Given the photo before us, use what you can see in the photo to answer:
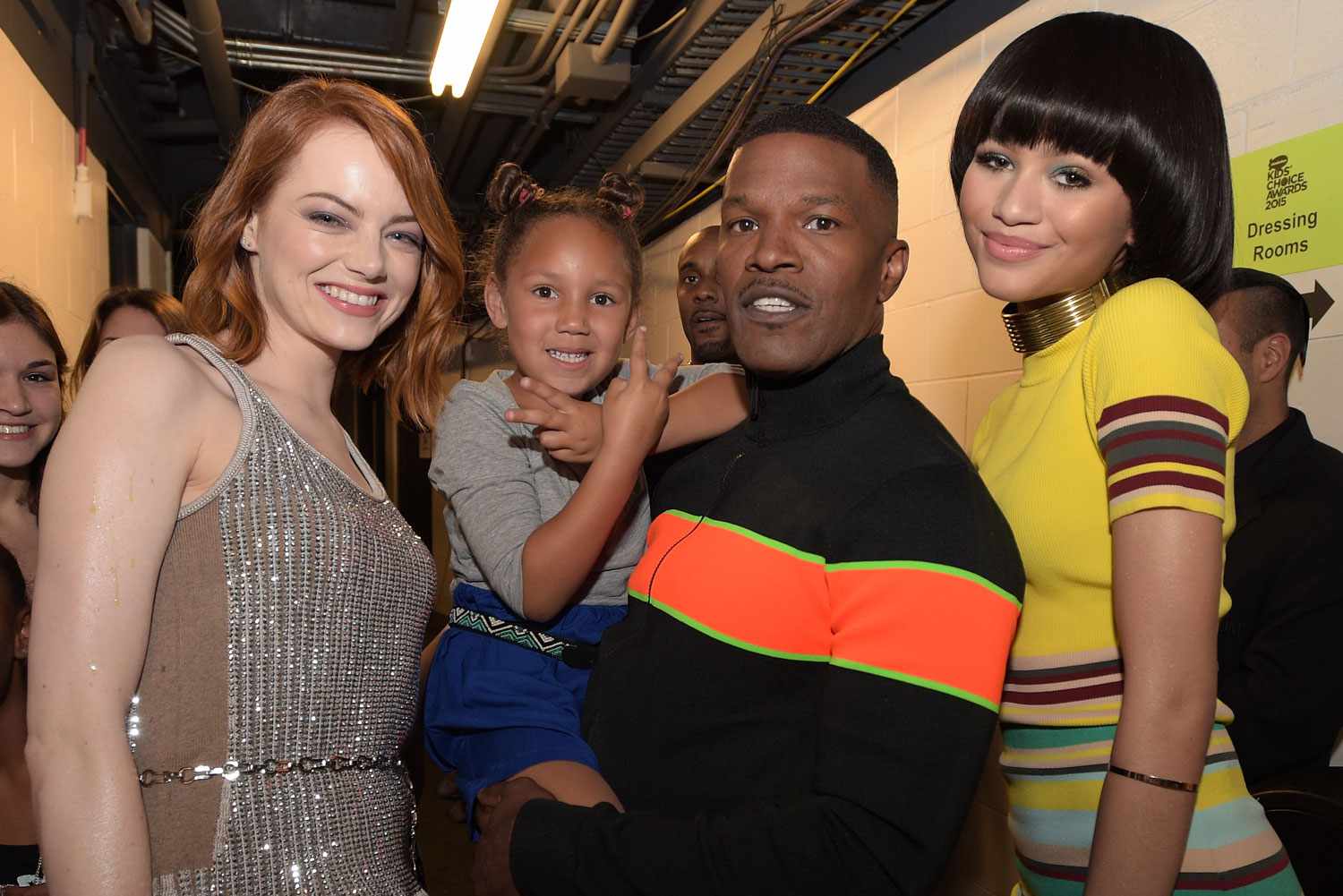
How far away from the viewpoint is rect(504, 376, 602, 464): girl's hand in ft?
5.00

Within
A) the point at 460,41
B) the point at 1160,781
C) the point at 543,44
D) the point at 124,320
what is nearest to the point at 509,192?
the point at 1160,781

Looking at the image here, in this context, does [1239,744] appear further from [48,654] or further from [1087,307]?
[48,654]

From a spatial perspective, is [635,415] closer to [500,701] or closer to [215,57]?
[500,701]

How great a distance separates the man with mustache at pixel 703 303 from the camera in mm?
3150

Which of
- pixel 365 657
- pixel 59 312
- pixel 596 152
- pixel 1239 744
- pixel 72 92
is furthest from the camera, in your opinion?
pixel 596 152

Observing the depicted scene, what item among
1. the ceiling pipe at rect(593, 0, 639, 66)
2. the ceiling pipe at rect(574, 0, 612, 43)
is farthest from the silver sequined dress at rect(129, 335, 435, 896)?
the ceiling pipe at rect(574, 0, 612, 43)

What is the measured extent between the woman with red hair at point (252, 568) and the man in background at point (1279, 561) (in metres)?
1.91

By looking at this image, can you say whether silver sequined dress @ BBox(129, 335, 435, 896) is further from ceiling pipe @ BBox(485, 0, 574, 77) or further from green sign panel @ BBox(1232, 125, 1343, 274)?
ceiling pipe @ BBox(485, 0, 574, 77)

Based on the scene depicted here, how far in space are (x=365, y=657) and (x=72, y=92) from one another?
14.3 feet

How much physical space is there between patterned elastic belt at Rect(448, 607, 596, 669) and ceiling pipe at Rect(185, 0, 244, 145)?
11.6ft

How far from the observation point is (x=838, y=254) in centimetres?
135

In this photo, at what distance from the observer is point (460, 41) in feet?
12.9

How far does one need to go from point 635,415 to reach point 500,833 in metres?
0.63

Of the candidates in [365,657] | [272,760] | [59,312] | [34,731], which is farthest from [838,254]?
[59,312]
